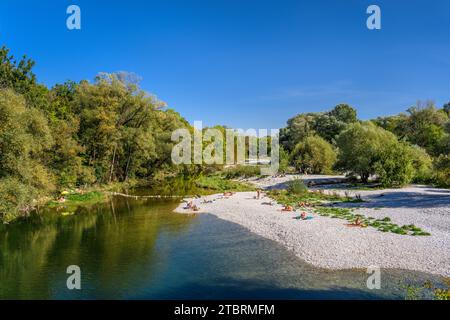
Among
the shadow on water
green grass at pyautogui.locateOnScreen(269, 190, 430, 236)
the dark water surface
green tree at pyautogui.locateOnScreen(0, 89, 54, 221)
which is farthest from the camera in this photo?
green tree at pyautogui.locateOnScreen(0, 89, 54, 221)

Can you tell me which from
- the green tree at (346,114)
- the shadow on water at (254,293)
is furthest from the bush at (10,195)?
the green tree at (346,114)

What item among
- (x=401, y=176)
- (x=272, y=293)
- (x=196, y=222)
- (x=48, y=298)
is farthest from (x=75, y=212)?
(x=401, y=176)

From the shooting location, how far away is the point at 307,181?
55781 mm

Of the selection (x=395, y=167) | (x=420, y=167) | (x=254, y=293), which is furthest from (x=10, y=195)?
(x=420, y=167)

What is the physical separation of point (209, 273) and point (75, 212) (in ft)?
76.9

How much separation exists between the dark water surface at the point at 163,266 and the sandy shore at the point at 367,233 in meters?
1.19

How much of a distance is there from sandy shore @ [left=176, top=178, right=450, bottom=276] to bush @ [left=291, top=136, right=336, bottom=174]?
1175 inches

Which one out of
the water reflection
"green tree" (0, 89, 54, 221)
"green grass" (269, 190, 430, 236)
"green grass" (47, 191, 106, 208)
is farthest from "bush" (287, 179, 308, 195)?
"green tree" (0, 89, 54, 221)

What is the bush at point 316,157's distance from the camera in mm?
67812

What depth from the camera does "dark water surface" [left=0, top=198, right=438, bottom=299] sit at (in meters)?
15.9

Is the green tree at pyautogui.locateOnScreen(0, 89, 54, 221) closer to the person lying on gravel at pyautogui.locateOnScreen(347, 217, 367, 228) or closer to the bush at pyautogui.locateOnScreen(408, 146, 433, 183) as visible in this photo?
the person lying on gravel at pyautogui.locateOnScreen(347, 217, 367, 228)

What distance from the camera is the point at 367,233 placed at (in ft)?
75.5

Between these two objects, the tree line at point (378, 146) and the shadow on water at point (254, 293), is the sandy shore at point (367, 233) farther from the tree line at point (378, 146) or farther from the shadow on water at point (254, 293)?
the tree line at point (378, 146)
